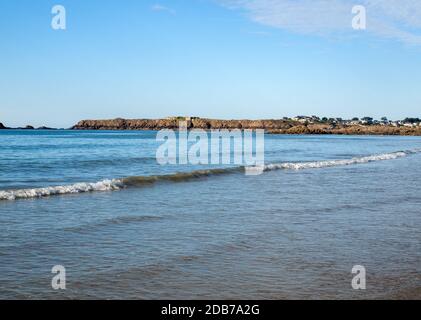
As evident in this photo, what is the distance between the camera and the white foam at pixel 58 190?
15344 millimetres

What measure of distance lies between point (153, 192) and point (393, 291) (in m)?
11.9

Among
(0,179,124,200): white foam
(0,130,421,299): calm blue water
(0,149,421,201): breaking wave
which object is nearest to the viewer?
(0,130,421,299): calm blue water

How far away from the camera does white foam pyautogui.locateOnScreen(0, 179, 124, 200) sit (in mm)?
15344

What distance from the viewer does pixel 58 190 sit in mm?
16562

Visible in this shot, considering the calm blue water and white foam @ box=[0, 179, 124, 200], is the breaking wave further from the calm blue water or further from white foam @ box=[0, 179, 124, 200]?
the calm blue water

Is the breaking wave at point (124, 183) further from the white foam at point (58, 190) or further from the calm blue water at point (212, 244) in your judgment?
the calm blue water at point (212, 244)

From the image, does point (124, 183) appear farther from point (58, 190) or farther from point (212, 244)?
point (212, 244)

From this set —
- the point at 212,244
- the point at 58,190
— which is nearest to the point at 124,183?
the point at 58,190

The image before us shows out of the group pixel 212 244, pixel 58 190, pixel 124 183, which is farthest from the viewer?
pixel 124 183

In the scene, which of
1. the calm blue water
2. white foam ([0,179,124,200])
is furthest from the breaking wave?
the calm blue water

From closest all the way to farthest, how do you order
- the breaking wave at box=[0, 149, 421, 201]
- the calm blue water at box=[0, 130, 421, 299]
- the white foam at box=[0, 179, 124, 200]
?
1. the calm blue water at box=[0, 130, 421, 299]
2. the white foam at box=[0, 179, 124, 200]
3. the breaking wave at box=[0, 149, 421, 201]
